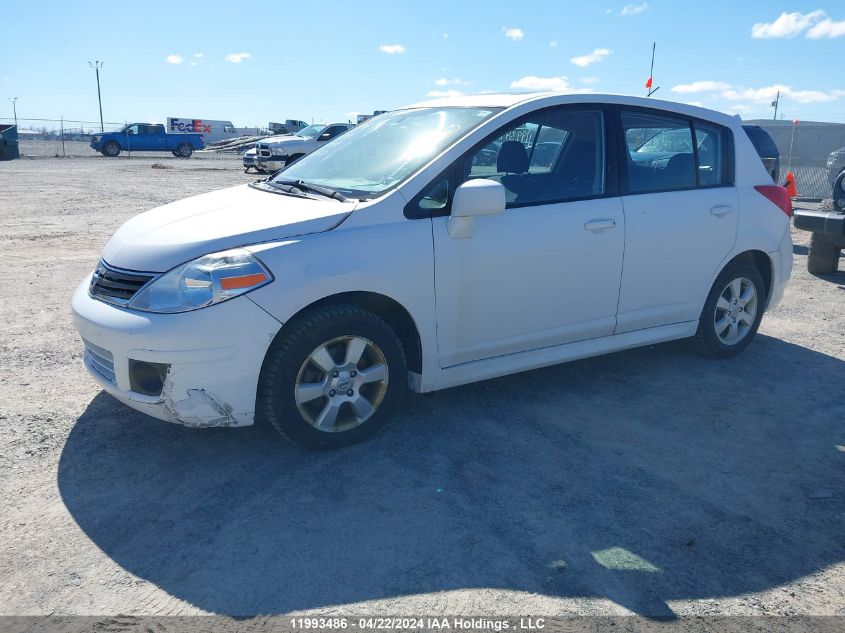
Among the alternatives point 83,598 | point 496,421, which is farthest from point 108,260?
point 496,421

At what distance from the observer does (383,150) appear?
14.6 feet

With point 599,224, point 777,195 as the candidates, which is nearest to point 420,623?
point 599,224

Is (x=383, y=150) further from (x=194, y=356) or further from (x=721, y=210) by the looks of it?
(x=721, y=210)

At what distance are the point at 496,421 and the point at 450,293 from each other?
0.85 m

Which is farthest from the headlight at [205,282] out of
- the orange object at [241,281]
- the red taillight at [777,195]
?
the red taillight at [777,195]

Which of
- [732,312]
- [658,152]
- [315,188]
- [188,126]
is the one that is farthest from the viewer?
[188,126]

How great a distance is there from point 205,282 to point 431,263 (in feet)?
3.85

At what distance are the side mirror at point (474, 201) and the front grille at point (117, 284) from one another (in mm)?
1570

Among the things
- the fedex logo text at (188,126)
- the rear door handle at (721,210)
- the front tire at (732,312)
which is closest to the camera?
the rear door handle at (721,210)

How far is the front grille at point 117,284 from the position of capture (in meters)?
3.55

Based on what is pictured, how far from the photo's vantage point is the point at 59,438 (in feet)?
12.9

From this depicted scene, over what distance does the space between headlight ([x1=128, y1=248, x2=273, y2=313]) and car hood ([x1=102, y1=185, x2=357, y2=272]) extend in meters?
0.06

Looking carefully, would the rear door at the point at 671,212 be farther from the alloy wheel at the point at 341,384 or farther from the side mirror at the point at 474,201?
the alloy wheel at the point at 341,384

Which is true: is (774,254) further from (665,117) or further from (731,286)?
(665,117)
